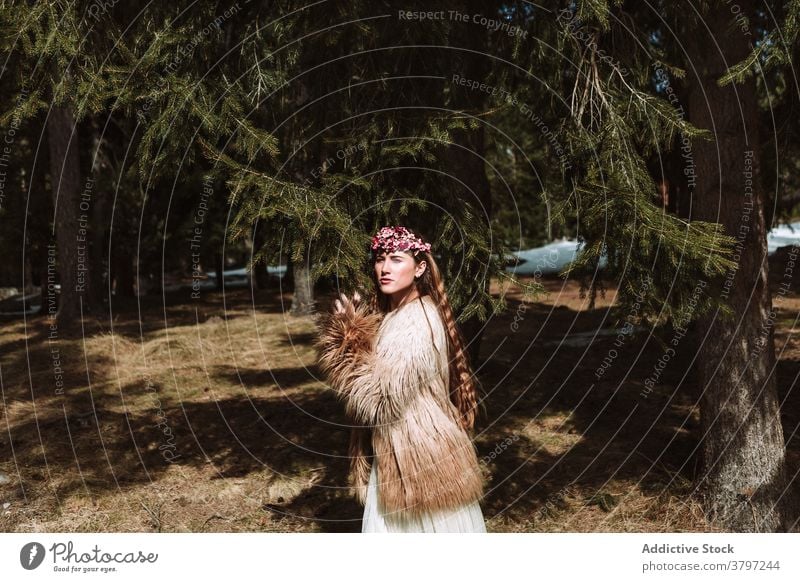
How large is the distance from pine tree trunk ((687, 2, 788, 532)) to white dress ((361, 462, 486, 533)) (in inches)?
87.6

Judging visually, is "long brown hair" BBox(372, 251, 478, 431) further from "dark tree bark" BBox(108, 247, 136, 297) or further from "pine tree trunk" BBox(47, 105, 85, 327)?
"dark tree bark" BBox(108, 247, 136, 297)

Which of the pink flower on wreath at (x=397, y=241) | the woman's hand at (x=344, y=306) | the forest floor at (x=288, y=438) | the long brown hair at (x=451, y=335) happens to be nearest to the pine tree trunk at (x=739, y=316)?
the forest floor at (x=288, y=438)

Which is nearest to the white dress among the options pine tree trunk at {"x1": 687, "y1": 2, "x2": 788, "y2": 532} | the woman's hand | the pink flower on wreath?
the woman's hand

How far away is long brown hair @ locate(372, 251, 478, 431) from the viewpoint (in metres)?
3.96

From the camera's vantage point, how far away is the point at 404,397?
12.2 feet

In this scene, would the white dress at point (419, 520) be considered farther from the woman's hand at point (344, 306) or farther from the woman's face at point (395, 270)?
the woman's face at point (395, 270)

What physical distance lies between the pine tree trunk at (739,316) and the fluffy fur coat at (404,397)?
2239 millimetres

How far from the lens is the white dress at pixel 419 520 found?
3924mm

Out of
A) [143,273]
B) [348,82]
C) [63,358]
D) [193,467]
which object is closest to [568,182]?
[348,82]

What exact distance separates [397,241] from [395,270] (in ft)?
0.51

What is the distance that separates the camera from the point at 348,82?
5.36 meters

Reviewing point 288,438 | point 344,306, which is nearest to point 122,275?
point 288,438

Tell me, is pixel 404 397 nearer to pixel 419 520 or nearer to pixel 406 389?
pixel 406 389

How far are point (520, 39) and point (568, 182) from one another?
112 cm
